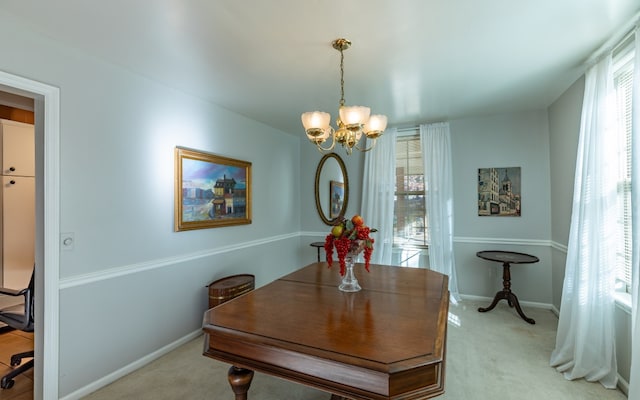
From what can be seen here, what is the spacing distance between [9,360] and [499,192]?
5.48 m

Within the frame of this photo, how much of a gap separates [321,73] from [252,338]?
2.17m

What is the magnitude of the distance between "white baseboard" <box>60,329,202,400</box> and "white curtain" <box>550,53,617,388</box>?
3.30 metres

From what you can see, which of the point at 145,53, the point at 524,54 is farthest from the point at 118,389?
the point at 524,54

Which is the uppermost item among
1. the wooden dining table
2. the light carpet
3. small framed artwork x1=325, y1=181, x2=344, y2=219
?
small framed artwork x1=325, y1=181, x2=344, y2=219

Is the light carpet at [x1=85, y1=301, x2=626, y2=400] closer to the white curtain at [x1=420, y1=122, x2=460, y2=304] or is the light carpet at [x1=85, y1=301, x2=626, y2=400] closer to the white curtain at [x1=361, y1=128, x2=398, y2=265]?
the white curtain at [x1=420, y1=122, x2=460, y2=304]

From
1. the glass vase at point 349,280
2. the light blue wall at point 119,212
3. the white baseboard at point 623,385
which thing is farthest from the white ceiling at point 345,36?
the white baseboard at point 623,385

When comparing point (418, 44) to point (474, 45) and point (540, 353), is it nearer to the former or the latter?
point (474, 45)

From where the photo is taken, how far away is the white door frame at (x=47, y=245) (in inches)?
76.4

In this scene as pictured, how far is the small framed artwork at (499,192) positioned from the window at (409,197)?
762mm

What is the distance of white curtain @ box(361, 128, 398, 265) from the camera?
171 inches

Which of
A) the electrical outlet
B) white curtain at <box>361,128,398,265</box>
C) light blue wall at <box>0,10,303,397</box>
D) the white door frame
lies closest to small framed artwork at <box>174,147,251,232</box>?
light blue wall at <box>0,10,303,397</box>

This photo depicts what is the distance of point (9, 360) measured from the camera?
101 inches

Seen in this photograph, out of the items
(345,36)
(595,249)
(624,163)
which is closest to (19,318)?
(345,36)

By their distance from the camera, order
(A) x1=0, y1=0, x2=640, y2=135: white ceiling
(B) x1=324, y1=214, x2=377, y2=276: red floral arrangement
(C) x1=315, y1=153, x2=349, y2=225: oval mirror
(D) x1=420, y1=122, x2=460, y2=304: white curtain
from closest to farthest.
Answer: (A) x1=0, y1=0, x2=640, y2=135: white ceiling → (B) x1=324, y1=214, x2=377, y2=276: red floral arrangement → (D) x1=420, y1=122, x2=460, y2=304: white curtain → (C) x1=315, y1=153, x2=349, y2=225: oval mirror
